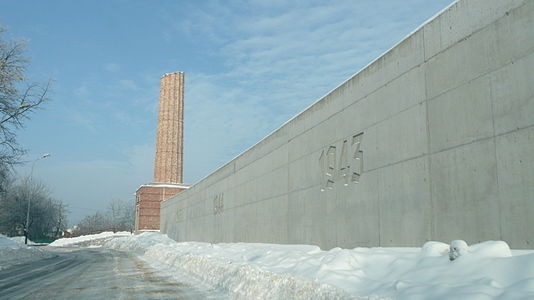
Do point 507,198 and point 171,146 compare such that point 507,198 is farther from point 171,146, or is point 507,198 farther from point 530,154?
point 171,146

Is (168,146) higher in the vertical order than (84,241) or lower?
higher

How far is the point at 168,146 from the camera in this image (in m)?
65.8

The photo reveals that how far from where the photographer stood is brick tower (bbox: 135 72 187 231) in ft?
207

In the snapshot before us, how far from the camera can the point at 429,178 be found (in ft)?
27.6

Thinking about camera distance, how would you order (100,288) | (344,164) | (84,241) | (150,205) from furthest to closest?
(84,241) < (150,205) < (344,164) < (100,288)

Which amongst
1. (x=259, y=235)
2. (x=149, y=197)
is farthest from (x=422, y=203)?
(x=149, y=197)

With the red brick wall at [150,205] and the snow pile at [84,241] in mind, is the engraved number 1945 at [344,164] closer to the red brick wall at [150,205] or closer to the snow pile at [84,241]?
the red brick wall at [150,205]

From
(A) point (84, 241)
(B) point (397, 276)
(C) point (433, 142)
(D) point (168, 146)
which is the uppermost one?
(D) point (168, 146)

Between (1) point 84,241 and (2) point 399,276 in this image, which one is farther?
(1) point 84,241

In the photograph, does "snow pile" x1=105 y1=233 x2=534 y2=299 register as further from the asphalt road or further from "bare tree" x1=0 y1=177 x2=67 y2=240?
"bare tree" x1=0 y1=177 x2=67 y2=240

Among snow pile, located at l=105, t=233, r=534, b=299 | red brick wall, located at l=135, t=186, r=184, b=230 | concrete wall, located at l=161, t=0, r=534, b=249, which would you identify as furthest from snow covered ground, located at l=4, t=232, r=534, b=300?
red brick wall, located at l=135, t=186, r=184, b=230

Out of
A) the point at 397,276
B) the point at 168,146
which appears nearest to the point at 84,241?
the point at 168,146

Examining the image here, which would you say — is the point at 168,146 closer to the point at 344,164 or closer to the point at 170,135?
the point at 170,135

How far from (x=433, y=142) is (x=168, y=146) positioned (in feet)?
196
